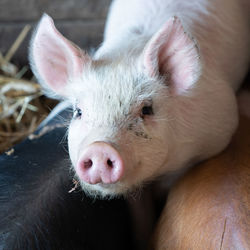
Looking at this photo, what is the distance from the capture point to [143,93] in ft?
4.46

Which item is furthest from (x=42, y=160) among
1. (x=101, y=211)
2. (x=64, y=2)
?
(x=64, y=2)

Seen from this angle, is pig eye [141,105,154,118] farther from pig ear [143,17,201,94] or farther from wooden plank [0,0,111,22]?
wooden plank [0,0,111,22]

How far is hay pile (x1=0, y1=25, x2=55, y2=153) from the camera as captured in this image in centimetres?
221

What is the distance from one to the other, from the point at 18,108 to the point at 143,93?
1.17 m

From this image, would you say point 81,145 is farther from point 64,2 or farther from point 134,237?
point 64,2

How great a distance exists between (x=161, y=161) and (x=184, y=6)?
29.9 inches

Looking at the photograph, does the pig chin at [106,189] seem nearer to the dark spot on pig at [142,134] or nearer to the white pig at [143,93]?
the white pig at [143,93]

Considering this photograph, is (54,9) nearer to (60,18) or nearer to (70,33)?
(60,18)

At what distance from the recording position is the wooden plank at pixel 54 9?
110 inches

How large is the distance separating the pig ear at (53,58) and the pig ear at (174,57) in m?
0.22

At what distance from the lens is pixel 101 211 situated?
1556 millimetres

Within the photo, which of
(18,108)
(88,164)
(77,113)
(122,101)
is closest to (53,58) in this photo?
(77,113)

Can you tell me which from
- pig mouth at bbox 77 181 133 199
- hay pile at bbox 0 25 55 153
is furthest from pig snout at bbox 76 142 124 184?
hay pile at bbox 0 25 55 153

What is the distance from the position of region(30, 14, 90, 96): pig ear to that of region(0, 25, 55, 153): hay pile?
0.65 m
